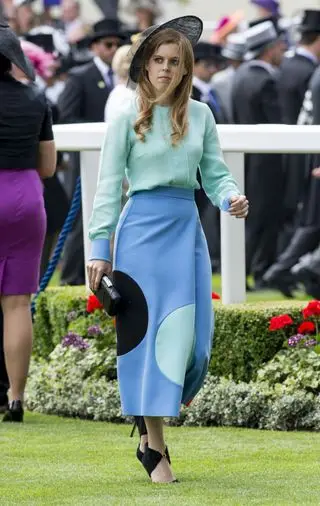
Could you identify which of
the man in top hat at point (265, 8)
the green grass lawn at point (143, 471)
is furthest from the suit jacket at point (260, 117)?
the green grass lawn at point (143, 471)

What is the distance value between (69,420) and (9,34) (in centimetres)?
189

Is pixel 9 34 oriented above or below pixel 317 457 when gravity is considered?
above

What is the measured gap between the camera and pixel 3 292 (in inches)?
336

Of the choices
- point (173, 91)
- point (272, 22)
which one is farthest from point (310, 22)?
point (173, 91)

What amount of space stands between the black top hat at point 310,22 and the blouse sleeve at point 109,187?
842cm

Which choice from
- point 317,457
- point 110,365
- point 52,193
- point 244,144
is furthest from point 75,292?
point 52,193

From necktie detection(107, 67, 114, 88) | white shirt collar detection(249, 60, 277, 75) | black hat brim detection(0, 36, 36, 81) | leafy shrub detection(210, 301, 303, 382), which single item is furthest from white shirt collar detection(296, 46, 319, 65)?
black hat brim detection(0, 36, 36, 81)

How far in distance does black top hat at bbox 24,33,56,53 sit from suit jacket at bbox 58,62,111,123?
2305 mm

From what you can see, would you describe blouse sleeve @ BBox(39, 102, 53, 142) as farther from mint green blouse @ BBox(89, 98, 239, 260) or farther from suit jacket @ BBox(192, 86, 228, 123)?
suit jacket @ BBox(192, 86, 228, 123)

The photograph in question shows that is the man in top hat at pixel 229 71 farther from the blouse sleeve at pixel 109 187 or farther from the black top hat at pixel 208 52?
the blouse sleeve at pixel 109 187

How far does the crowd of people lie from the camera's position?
537 inches

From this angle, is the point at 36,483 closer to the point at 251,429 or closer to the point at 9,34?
the point at 251,429

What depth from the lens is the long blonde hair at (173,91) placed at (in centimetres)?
686

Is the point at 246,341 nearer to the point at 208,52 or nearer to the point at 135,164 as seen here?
the point at 135,164
